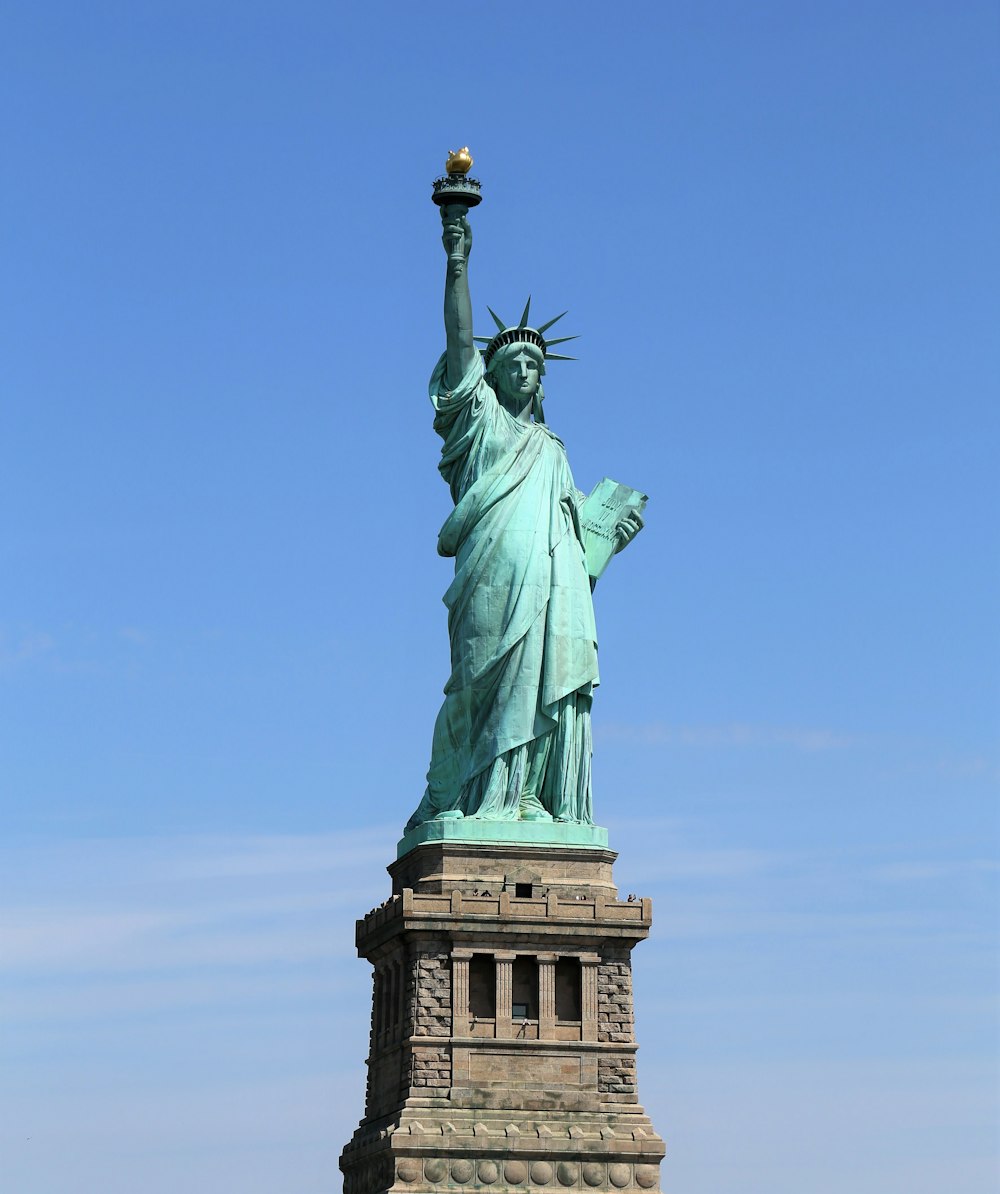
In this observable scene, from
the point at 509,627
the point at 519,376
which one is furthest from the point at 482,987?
the point at 519,376

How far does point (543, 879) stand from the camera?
46.7 meters

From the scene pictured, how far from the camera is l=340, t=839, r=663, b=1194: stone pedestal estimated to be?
44.9m

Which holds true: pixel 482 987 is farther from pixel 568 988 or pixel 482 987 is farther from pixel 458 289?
pixel 458 289

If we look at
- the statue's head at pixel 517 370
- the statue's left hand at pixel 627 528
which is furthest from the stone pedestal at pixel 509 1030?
the statue's head at pixel 517 370

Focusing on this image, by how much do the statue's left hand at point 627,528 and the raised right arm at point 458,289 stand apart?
12.3ft

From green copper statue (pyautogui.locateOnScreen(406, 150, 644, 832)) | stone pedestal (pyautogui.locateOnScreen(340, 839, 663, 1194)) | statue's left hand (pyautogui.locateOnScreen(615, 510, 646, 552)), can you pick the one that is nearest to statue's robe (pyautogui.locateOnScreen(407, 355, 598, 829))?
green copper statue (pyautogui.locateOnScreen(406, 150, 644, 832))

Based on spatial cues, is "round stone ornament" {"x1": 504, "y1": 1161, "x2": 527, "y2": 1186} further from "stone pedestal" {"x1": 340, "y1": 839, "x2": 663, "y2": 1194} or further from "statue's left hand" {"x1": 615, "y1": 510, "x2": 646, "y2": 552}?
"statue's left hand" {"x1": 615, "y1": 510, "x2": 646, "y2": 552}

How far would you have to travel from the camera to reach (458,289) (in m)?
48.6

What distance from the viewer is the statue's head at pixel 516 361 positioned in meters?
49.7

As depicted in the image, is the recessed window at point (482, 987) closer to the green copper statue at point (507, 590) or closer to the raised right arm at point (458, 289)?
the green copper statue at point (507, 590)

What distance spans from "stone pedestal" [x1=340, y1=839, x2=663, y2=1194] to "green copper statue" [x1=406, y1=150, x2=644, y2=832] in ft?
3.97

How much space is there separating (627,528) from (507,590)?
9.92 ft

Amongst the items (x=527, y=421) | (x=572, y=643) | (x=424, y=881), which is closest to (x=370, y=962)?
(x=424, y=881)

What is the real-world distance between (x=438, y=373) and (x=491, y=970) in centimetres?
1002
